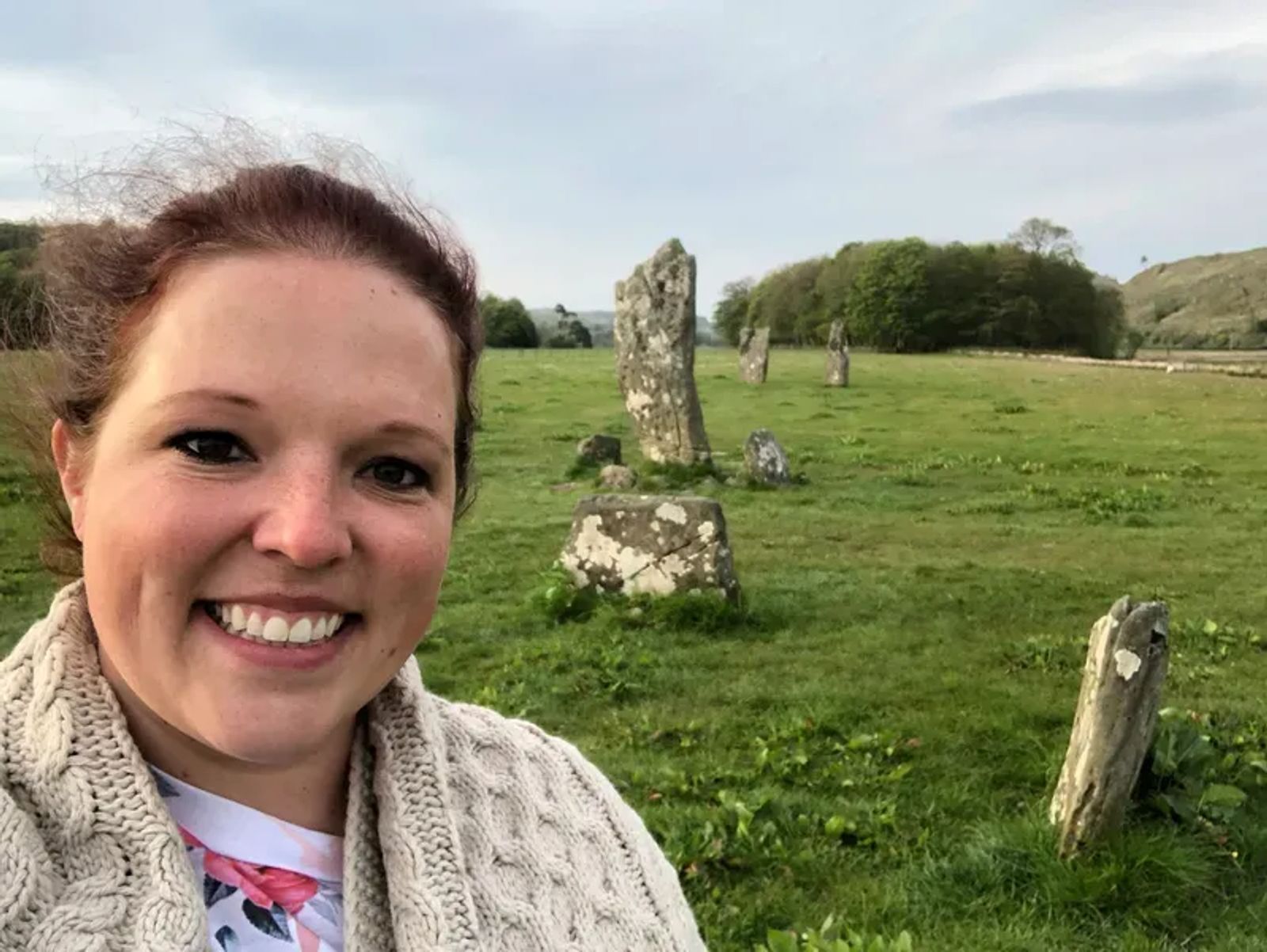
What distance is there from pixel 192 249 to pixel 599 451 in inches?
533

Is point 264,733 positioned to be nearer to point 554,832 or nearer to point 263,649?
point 263,649

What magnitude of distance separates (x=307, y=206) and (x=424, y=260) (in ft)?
0.64

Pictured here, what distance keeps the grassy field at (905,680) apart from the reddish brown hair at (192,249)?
476 mm

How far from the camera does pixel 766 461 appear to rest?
13.8m

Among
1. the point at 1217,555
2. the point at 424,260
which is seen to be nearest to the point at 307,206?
the point at 424,260

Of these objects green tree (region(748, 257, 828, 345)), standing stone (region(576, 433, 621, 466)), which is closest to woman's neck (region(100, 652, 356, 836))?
standing stone (region(576, 433, 621, 466))

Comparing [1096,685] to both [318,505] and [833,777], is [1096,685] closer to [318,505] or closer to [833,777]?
[833,777]

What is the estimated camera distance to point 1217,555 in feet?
34.9

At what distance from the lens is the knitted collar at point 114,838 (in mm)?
1362

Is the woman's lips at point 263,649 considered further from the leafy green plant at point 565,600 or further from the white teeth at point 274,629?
the leafy green plant at point 565,600

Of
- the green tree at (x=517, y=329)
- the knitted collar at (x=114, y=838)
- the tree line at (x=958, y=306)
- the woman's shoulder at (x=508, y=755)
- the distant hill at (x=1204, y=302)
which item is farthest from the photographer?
the distant hill at (x=1204, y=302)

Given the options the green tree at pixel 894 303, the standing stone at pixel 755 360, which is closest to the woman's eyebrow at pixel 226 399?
the standing stone at pixel 755 360

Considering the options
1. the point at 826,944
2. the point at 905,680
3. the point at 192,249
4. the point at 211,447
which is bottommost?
the point at 905,680

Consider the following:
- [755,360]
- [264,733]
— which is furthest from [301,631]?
Answer: [755,360]
